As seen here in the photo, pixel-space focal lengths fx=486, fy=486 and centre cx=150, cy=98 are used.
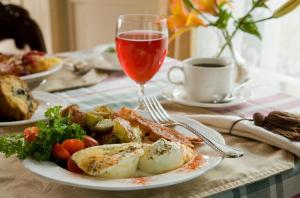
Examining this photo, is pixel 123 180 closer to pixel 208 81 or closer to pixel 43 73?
pixel 208 81

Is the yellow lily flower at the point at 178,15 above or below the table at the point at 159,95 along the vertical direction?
above

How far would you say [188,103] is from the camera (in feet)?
3.77

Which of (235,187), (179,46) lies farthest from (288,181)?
(179,46)

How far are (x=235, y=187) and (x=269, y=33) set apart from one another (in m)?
1.31

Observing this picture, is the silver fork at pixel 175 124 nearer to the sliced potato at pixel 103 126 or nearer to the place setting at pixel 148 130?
the place setting at pixel 148 130

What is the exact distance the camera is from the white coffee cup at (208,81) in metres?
1.16

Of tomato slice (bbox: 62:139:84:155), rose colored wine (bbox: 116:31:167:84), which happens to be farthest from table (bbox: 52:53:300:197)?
tomato slice (bbox: 62:139:84:155)

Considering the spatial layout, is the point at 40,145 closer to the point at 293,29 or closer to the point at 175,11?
the point at 175,11

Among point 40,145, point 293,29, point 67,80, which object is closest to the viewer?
point 40,145

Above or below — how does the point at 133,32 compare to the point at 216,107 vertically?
above

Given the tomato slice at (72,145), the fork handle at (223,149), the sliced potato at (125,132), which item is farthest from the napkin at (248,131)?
the tomato slice at (72,145)

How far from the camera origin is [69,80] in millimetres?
1416

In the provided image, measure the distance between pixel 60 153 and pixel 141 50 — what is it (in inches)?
15.3

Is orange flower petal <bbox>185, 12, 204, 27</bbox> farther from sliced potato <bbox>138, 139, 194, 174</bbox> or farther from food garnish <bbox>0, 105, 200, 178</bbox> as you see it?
sliced potato <bbox>138, 139, 194, 174</bbox>
